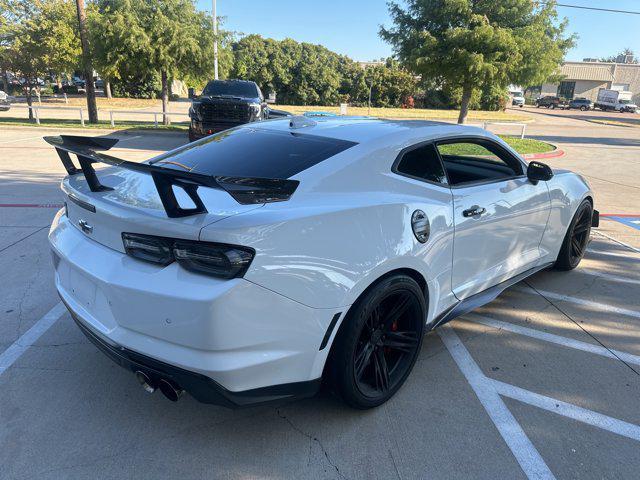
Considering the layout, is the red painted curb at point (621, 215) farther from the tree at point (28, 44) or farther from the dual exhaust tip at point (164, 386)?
the tree at point (28, 44)

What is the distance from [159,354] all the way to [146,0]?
67.7ft

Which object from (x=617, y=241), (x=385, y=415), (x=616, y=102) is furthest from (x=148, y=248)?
(x=616, y=102)

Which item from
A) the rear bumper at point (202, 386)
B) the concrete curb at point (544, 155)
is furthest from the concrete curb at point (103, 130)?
the rear bumper at point (202, 386)

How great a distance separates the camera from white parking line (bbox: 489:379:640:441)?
2.66m

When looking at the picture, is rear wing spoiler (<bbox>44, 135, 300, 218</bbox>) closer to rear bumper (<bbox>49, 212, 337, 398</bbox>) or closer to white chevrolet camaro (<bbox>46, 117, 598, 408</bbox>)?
white chevrolet camaro (<bbox>46, 117, 598, 408</bbox>)

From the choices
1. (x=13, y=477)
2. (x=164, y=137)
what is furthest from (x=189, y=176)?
(x=164, y=137)

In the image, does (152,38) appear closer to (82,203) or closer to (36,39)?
(36,39)

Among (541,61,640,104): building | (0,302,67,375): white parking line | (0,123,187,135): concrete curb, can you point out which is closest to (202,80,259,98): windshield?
(0,123,187,135): concrete curb

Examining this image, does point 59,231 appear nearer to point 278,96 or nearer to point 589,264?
point 589,264

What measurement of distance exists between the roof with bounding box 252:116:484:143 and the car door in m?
0.11

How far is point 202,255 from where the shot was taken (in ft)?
6.57

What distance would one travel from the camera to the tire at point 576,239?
4.70 m

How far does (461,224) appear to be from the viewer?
3.08m

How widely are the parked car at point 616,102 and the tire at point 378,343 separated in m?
71.3
